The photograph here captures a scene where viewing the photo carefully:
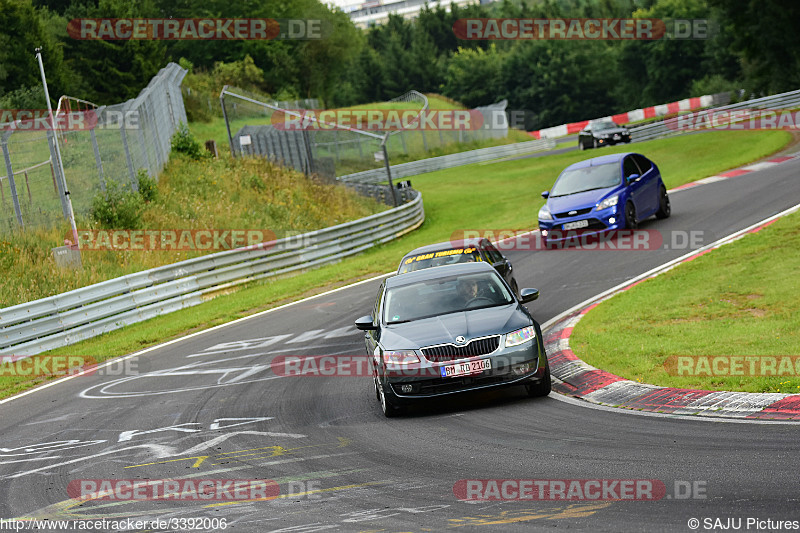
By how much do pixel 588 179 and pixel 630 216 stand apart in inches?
58.4

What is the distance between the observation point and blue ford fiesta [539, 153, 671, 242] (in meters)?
20.5

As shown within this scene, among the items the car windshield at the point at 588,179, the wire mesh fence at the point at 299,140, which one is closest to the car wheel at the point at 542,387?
the car windshield at the point at 588,179

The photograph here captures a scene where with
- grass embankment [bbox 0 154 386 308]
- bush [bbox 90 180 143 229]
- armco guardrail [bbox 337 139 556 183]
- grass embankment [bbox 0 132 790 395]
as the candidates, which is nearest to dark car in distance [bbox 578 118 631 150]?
grass embankment [bbox 0 132 790 395]

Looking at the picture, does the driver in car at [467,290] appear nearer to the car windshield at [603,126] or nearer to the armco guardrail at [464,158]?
the car windshield at [603,126]

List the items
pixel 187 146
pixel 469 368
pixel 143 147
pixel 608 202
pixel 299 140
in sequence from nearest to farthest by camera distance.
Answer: pixel 469 368 → pixel 608 202 → pixel 143 147 → pixel 187 146 → pixel 299 140

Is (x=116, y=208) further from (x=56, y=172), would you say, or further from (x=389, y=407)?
(x=389, y=407)

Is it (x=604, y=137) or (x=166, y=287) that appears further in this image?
(x=604, y=137)

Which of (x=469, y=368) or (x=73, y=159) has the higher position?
(x=73, y=159)

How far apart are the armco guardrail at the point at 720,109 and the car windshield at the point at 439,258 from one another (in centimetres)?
3774

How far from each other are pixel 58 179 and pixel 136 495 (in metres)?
16.1

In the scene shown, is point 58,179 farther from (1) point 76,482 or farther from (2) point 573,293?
(1) point 76,482

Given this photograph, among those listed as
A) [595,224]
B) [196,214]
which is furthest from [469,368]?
[196,214]

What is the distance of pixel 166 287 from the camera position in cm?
2105

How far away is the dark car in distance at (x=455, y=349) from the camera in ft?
30.5
